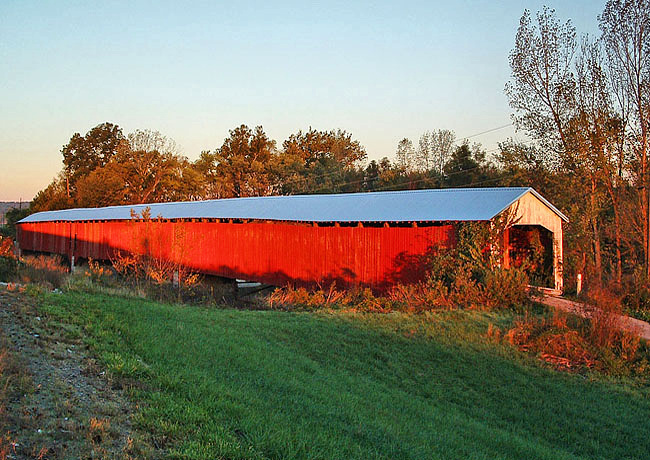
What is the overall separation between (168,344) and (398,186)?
33259 millimetres

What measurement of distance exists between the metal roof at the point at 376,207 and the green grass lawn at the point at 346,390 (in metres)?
4.67

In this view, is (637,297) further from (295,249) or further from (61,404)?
(61,404)

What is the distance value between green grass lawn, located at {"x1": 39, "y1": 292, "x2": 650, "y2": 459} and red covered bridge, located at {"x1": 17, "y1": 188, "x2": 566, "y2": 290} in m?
4.67

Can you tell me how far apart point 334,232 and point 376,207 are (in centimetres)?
154

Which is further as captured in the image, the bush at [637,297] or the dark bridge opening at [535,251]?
the dark bridge opening at [535,251]

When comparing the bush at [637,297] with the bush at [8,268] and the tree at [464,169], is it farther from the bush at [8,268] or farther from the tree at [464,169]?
the tree at [464,169]

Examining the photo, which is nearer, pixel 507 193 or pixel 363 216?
pixel 507 193

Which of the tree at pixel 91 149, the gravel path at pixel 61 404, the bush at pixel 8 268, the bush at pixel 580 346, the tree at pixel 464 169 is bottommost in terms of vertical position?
the bush at pixel 580 346

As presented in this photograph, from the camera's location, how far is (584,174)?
20.6m

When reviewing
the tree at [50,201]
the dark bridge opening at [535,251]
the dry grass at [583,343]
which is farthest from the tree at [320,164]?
the dry grass at [583,343]

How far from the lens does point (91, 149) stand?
6322cm

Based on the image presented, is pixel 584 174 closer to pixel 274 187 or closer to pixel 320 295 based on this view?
pixel 320 295

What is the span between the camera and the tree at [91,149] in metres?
62.3

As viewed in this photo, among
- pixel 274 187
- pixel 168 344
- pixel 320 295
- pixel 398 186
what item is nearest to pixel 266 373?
pixel 168 344
